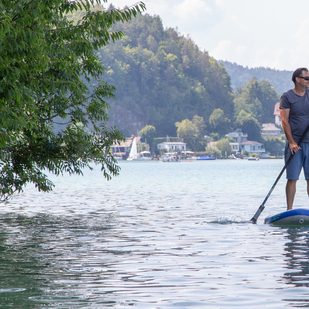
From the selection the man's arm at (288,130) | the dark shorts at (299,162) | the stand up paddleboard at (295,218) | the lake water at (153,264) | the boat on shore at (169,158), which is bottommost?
the boat on shore at (169,158)

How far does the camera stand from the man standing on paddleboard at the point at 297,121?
9.62 m

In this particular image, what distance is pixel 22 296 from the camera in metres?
5.16

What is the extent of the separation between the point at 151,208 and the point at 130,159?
161 meters

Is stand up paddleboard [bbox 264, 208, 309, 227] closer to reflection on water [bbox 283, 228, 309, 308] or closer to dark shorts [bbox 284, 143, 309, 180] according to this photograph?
reflection on water [bbox 283, 228, 309, 308]

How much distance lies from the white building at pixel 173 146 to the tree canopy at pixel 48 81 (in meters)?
165

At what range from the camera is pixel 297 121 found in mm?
9742

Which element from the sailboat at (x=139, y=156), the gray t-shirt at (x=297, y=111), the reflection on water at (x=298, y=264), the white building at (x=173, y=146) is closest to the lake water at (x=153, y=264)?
the reflection on water at (x=298, y=264)

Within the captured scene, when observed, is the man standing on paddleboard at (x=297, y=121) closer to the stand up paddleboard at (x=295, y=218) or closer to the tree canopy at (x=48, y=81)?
the stand up paddleboard at (x=295, y=218)

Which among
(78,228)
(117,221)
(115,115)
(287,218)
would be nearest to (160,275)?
(287,218)

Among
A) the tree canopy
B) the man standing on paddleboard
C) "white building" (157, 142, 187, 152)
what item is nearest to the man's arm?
the man standing on paddleboard

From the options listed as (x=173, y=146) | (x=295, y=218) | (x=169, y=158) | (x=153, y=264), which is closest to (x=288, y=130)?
(x=295, y=218)

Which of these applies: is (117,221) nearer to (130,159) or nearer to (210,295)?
(210,295)

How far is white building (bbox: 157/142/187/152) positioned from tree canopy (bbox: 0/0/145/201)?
542 feet

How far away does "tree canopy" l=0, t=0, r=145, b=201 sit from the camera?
6522 millimetres
